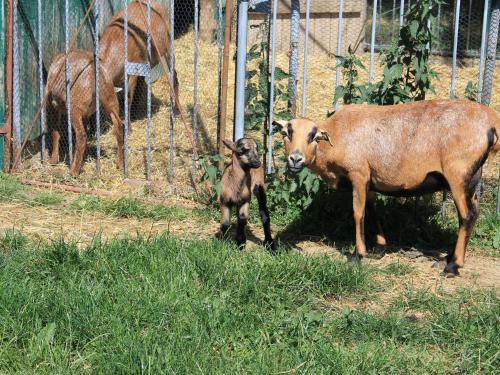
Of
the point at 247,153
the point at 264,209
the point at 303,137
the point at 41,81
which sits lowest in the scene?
the point at 264,209

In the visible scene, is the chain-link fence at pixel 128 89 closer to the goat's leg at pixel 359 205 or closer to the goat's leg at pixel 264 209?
the goat's leg at pixel 264 209

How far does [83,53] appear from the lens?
9398mm

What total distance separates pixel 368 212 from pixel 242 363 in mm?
3119

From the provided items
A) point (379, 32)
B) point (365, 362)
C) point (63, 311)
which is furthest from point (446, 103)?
point (379, 32)

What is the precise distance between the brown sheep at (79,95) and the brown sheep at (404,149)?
3.58 metres

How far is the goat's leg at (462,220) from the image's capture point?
19.8 feet

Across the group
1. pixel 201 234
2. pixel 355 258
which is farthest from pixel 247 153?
pixel 355 258

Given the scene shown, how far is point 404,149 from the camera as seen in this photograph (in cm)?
625

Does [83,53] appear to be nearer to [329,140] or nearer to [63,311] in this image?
[329,140]

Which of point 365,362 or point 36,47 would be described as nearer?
point 365,362

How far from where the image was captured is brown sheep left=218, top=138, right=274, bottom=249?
21.1 feet

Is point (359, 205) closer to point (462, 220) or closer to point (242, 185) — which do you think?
point (462, 220)

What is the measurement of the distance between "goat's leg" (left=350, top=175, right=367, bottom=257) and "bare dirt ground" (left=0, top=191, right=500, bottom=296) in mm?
126

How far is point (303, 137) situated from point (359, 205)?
2.54 ft
